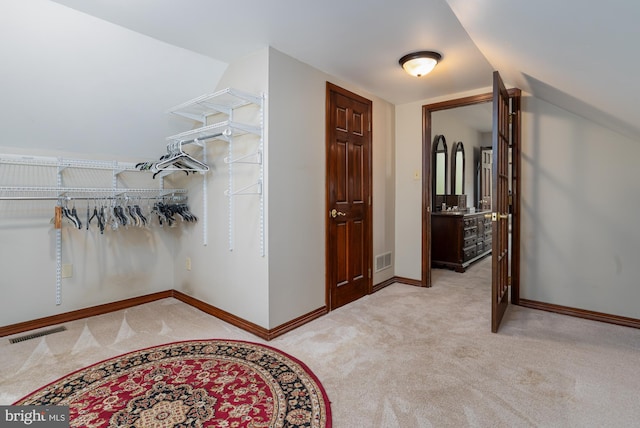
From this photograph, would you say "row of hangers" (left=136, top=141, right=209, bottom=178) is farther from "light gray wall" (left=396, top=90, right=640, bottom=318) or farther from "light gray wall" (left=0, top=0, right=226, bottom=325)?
"light gray wall" (left=396, top=90, right=640, bottom=318)

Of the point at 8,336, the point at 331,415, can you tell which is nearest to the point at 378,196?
the point at 331,415

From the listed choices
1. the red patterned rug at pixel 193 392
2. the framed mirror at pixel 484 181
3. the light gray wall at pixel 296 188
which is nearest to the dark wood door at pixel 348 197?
the light gray wall at pixel 296 188

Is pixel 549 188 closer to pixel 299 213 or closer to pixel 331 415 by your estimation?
Result: pixel 299 213

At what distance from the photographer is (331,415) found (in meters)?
1.62

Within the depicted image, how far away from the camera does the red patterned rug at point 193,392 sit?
160 centimetres

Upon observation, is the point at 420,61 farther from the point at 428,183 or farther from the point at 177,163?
the point at 177,163

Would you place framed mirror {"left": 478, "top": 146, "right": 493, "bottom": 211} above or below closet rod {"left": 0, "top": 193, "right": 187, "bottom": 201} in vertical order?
above

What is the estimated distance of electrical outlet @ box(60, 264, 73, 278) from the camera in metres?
2.88

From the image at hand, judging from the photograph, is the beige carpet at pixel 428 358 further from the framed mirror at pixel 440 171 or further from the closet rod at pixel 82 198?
the framed mirror at pixel 440 171

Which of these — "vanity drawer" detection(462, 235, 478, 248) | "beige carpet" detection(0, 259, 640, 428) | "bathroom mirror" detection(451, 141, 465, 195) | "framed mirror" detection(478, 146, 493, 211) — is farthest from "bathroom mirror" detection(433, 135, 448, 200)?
"beige carpet" detection(0, 259, 640, 428)

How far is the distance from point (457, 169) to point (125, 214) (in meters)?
5.15

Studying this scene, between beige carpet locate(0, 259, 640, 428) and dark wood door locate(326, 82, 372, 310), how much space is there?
1.03 ft

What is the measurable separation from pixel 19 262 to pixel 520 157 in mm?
4604

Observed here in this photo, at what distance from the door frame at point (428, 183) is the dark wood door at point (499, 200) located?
29 centimetres
